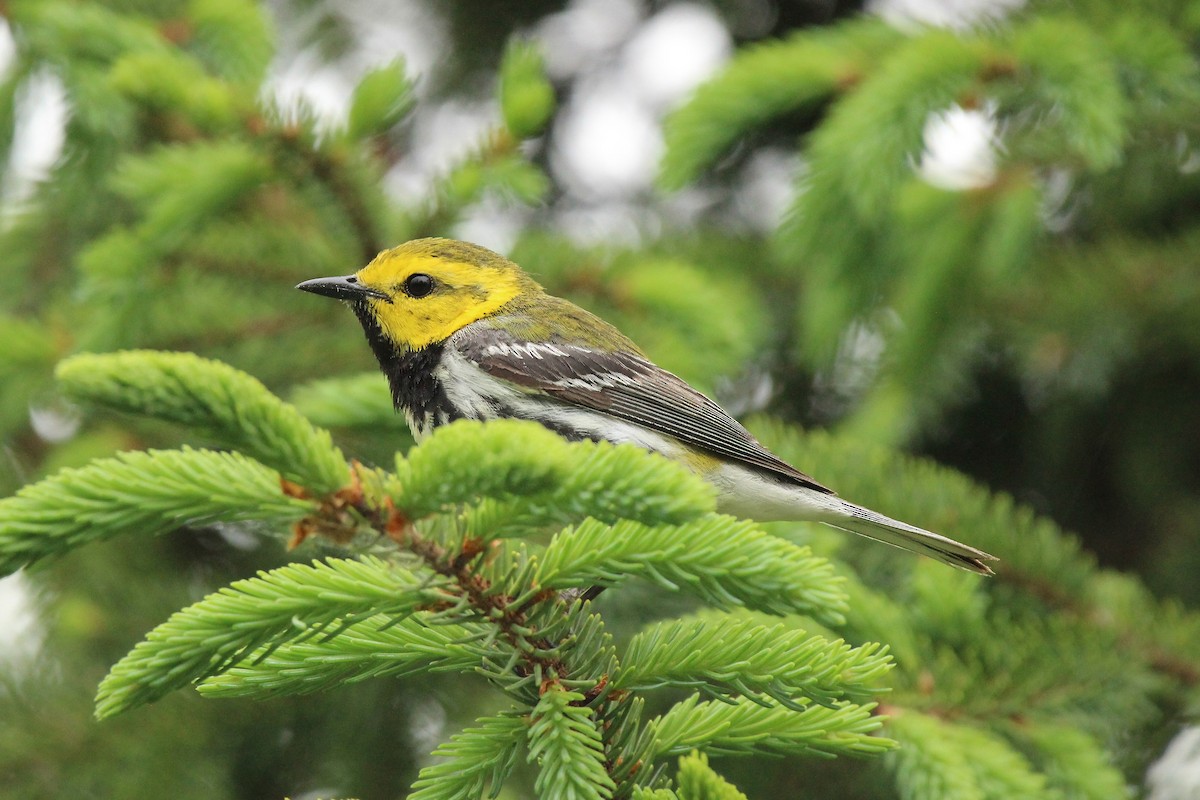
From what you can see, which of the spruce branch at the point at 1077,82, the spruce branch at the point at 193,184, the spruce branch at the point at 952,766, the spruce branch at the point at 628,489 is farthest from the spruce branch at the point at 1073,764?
the spruce branch at the point at 193,184

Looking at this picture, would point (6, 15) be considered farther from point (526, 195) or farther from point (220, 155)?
point (526, 195)

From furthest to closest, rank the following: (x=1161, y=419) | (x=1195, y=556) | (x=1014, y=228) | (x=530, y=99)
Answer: (x=1161, y=419), (x=1195, y=556), (x=1014, y=228), (x=530, y=99)

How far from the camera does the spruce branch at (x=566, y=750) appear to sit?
→ 1.50m

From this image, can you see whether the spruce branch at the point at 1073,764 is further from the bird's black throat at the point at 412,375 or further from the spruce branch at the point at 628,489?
the bird's black throat at the point at 412,375

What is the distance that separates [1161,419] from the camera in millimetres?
4305

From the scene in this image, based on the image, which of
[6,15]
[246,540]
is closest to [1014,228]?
[246,540]

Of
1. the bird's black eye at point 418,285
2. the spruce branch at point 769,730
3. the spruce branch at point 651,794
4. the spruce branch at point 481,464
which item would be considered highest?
the bird's black eye at point 418,285

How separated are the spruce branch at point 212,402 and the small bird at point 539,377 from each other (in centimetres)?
145

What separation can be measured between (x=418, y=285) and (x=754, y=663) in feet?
6.50

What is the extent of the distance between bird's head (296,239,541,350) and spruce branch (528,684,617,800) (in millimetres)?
1798

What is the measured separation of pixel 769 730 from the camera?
1.70 meters

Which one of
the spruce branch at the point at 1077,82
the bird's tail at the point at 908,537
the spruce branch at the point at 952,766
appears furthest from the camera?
the spruce branch at the point at 1077,82

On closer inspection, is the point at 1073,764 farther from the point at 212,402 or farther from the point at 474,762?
the point at 212,402

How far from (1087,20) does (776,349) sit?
5.79 ft
